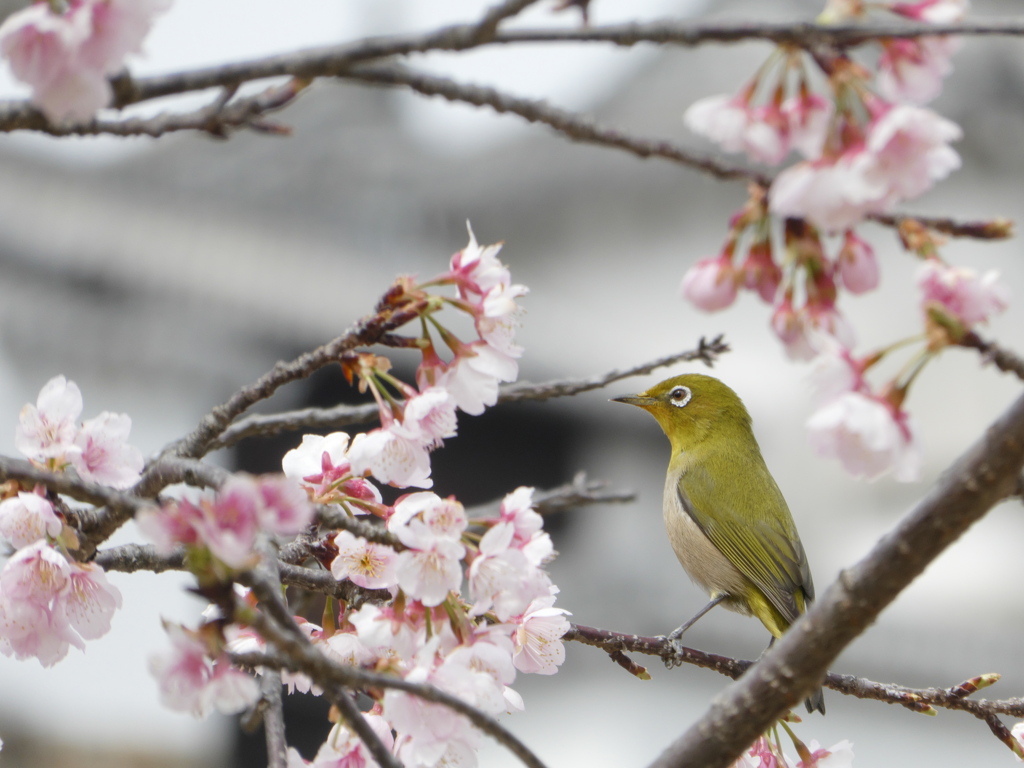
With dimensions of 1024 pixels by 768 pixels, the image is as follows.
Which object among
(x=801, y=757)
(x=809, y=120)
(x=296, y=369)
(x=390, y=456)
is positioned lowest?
(x=801, y=757)

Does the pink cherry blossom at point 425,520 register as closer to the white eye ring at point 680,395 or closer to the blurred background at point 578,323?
the white eye ring at point 680,395

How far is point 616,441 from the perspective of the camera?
7281 mm

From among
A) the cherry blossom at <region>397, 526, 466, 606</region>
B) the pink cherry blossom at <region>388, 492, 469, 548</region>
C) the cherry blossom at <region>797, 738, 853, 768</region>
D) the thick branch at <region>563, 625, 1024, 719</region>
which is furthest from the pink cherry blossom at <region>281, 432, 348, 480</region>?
the cherry blossom at <region>797, 738, 853, 768</region>

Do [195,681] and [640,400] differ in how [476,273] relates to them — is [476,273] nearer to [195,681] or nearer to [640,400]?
[195,681]

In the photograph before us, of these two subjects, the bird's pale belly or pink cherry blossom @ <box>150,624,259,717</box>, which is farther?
the bird's pale belly

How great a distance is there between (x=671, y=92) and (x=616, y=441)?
2650 mm

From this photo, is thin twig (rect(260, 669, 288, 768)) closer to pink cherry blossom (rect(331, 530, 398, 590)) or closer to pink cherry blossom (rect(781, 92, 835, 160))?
pink cherry blossom (rect(331, 530, 398, 590))

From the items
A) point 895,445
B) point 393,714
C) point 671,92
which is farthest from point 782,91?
point 671,92

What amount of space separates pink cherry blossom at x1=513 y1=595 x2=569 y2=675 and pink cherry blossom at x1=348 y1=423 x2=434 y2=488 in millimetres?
247

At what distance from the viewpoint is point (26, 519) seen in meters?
Answer: 1.10

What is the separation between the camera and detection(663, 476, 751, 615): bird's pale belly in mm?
2701

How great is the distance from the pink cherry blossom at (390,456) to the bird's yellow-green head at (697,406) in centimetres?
171

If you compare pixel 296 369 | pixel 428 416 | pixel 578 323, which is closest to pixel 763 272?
pixel 428 416

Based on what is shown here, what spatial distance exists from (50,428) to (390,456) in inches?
16.3
